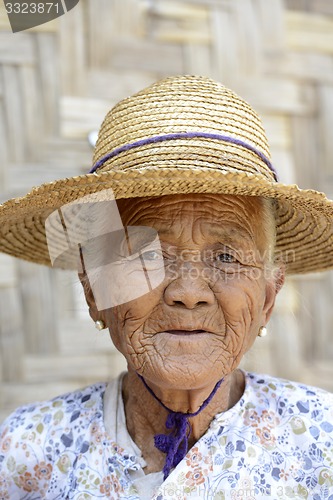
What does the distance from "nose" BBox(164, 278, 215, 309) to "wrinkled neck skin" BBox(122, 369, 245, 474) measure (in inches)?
11.0

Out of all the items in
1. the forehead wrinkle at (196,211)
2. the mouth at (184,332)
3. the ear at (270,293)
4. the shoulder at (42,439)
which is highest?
the forehead wrinkle at (196,211)

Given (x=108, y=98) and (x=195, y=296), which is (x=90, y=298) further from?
(x=108, y=98)

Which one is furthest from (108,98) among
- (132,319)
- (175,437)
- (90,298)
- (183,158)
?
(175,437)

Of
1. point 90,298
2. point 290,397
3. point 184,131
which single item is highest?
point 184,131

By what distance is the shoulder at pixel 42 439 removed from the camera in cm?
203

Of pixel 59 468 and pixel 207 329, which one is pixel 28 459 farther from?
pixel 207 329

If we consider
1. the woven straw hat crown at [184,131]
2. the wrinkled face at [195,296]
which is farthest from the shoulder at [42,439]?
the woven straw hat crown at [184,131]

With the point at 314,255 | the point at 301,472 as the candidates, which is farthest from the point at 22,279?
the point at 301,472

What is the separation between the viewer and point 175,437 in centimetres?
188

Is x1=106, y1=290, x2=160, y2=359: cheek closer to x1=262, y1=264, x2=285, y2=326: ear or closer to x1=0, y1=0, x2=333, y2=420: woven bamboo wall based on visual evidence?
x1=262, y1=264, x2=285, y2=326: ear

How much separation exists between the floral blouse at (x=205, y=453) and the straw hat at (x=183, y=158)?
0.53 meters

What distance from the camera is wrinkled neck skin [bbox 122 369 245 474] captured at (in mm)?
1863

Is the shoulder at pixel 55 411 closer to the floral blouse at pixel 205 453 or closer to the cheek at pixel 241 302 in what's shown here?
the floral blouse at pixel 205 453

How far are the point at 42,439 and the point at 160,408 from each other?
0.38 m
